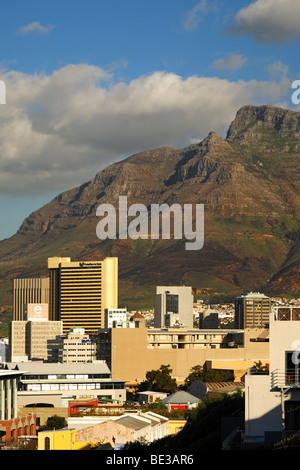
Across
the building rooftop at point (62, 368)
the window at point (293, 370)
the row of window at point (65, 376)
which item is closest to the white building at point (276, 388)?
the window at point (293, 370)

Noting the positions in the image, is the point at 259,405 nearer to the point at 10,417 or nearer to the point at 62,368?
the point at 10,417

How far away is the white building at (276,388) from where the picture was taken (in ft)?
185

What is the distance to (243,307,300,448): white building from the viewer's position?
56.4 meters

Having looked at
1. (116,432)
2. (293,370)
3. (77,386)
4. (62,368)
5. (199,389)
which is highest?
(293,370)

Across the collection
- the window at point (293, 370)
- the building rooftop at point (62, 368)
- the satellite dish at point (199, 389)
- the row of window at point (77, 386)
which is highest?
the window at point (293, 370)

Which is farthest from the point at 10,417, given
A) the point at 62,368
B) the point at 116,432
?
the point at 62,368

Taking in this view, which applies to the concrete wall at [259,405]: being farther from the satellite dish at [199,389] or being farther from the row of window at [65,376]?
the row of window at [65,376]

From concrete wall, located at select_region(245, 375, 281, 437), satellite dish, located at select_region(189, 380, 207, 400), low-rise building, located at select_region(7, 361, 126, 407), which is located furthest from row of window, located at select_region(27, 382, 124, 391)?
concrete wall, located at select_region(245, 375, 281, 437)

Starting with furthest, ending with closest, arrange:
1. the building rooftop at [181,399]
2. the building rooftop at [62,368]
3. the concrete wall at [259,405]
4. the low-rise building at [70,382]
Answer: the building rooftop at [62,368] → the low-rise building at [70,382] → the building rooftop at [181,399] → the concrete wall at [259,405]

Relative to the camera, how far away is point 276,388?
187 feet

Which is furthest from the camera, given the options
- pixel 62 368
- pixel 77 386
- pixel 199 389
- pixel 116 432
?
pixel 62 368

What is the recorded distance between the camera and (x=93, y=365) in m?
200

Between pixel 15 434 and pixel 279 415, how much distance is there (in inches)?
2447
